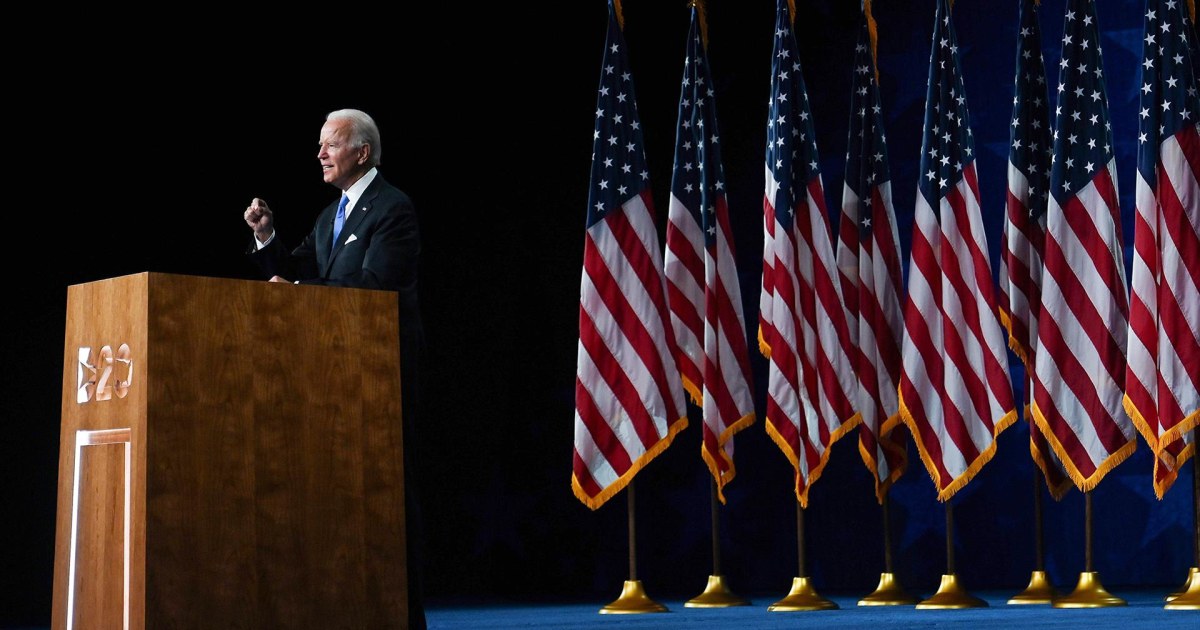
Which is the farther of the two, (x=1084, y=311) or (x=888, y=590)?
(x=888, y=590)

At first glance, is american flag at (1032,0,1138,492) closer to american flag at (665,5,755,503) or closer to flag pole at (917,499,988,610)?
flag pole at (917,499,988,610)

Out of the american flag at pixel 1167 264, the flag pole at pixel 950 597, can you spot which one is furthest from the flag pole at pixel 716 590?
the american flag at pixel 1167 264

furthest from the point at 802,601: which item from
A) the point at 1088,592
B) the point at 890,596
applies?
the point at 1088,592

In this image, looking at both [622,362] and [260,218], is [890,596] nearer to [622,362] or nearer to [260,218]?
[622,362]

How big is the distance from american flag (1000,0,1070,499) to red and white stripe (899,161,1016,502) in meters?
0.12

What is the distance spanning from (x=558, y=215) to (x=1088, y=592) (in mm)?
3929

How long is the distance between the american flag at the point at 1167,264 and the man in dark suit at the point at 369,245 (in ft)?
10.3

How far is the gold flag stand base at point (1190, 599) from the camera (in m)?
5.60

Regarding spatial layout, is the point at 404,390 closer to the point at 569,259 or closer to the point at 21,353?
the point at 21,353

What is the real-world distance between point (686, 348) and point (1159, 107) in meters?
2.29

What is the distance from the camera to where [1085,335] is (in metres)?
5.96

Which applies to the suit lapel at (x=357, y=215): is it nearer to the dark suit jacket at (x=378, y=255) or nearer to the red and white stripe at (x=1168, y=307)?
the dark suit jacket at (x=378, y=255)

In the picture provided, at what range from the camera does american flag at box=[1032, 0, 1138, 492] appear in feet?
19.4

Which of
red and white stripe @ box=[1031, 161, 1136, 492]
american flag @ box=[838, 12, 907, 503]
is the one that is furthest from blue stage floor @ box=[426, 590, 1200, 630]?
american flag @ box=[838, 12, 907, 503]
